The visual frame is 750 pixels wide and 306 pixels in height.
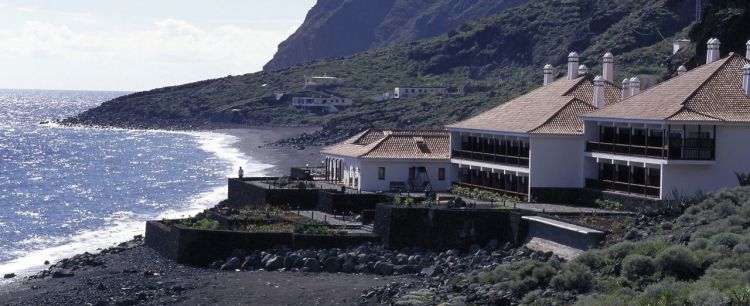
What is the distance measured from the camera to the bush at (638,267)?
115ft

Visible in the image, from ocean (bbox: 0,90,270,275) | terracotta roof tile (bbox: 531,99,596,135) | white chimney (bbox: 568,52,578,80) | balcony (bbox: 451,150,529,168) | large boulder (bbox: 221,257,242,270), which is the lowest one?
ocean (bbox: 0,90,270,275)

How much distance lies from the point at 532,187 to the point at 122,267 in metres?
15.0

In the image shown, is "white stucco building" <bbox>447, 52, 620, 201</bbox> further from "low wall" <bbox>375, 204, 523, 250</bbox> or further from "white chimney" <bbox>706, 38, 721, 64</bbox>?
"low wall" <bbox>375, 204, 523, 250</bbox>

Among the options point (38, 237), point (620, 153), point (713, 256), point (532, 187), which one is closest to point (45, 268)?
point (38, 237)

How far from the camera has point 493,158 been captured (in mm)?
56281

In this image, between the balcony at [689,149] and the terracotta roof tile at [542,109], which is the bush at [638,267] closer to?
the balcony at [689,149]

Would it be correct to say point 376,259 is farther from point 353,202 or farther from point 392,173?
point 392,173

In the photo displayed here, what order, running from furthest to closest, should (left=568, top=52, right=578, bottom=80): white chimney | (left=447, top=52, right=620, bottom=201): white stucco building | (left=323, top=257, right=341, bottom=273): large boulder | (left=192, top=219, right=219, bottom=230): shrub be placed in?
(left=568, top=52, right=578, bottom=80): white chimney, (left=447, top=52, right=620, bottom=201): white stucco building, (left=192, top=219, right=219, bottom=230): shrub, (left=323, top=257, right=341, bottom=273): large boulder

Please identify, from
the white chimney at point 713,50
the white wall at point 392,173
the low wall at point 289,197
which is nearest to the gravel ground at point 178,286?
the low wall at point 289,197

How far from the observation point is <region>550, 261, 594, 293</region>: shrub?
116ft

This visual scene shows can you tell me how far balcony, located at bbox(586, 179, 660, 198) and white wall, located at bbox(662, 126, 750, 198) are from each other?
28.7 inches

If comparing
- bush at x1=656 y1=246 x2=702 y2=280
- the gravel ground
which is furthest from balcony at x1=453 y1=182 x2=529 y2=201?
bush at x1=656 y1=246 x2=702 y2=280

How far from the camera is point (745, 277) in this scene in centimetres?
3112

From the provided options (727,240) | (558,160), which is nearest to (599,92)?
(558,160)
